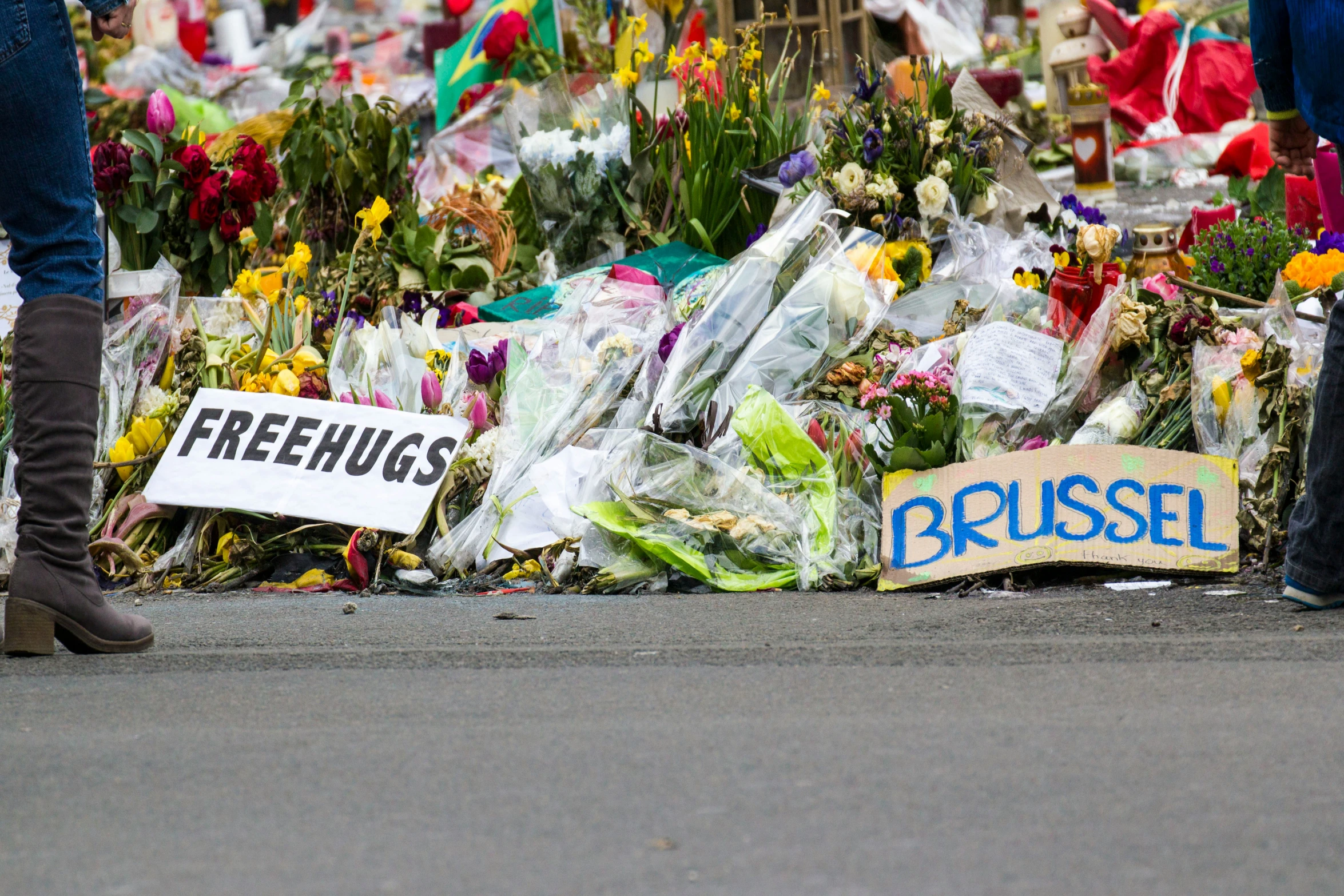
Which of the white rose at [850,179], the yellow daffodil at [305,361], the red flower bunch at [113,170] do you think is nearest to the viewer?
the yellow daffodil at [305,361]

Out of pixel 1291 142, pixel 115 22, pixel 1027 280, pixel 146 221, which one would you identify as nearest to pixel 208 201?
pixel 146 221

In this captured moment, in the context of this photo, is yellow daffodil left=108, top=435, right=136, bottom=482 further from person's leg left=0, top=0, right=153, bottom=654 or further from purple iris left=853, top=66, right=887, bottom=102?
purple iris left=853, top=66, right=887, bottom=102

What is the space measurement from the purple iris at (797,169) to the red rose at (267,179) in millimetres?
1591

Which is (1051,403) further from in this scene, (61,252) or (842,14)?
(842,14)

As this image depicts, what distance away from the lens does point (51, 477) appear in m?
2.77

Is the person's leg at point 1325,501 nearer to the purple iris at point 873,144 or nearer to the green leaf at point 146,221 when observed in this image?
the purple iris at point 873,144

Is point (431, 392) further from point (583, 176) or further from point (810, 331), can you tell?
point (583, 176)

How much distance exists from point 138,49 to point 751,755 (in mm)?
12247

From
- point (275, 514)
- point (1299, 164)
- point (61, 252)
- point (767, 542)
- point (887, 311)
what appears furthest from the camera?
point (887, 311)

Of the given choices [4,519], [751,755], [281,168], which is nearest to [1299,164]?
[751,755]

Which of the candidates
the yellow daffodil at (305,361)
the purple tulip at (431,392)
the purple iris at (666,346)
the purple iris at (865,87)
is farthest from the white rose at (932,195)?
the yellow daffodil at (305,361)

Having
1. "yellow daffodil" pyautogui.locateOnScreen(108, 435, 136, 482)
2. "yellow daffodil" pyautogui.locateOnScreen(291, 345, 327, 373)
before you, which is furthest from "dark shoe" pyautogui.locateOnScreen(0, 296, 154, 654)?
"yellow daffodil" pyautogui.locateOnScreen(291, 345, 327, 373)

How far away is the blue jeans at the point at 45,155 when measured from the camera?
266 centimetres

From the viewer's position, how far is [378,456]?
12.8 feet
